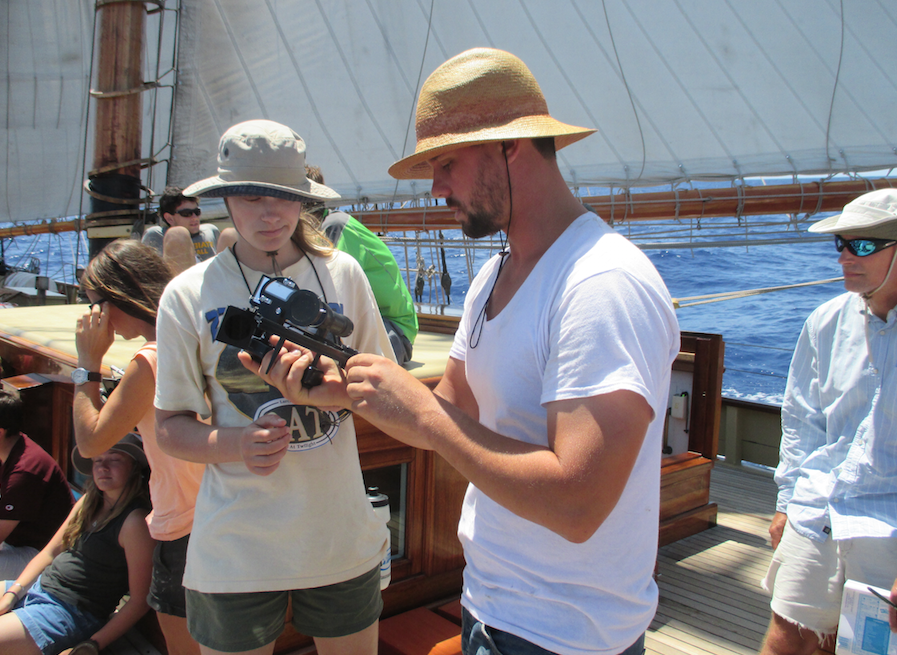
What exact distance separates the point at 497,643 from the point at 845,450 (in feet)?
4.14

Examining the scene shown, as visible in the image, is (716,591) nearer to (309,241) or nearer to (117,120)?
(309,241)

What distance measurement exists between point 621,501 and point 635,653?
0.23 metres

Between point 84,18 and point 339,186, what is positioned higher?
point 84,18

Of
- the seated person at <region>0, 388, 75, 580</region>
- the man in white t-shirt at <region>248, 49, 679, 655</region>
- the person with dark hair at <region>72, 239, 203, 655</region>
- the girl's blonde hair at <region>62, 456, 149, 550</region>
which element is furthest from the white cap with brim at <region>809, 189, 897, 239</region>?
the seated person at <region>0, 388, 75, 580</region>

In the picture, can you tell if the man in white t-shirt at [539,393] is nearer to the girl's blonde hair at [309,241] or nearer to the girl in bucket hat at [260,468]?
the girl in bucket hat at [260,468]

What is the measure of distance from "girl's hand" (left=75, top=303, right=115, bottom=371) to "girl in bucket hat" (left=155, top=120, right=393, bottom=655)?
603 mm

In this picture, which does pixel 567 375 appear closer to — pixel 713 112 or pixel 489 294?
pixel 489 294

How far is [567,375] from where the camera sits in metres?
0.77

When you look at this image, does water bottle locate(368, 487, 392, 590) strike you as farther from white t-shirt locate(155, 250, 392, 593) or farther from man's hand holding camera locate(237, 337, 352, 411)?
man's hand holding camera locate(237, 337, 352, 411)

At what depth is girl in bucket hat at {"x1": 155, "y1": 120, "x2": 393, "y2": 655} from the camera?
1245 mm

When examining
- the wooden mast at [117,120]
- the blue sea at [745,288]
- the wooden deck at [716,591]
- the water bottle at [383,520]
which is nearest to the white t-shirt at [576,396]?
the water bottle at [383,520]

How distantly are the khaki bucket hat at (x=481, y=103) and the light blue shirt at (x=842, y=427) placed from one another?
123 centimetres

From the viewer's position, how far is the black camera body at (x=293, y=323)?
1029 millimetres

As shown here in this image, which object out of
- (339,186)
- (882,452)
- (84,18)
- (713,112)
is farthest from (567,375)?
(84,18)
